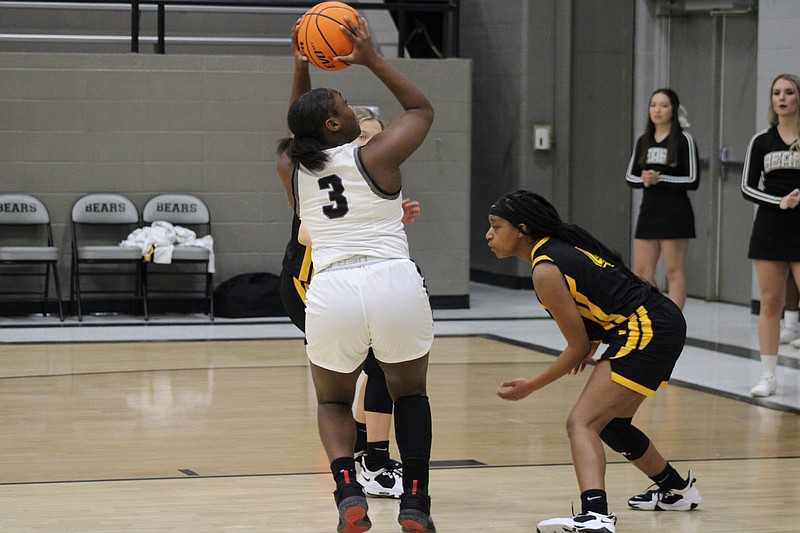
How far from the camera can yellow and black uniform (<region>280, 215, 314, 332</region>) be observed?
407 cm

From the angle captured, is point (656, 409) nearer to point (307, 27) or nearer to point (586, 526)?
point (586, 526)

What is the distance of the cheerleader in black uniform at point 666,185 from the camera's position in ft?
24.8

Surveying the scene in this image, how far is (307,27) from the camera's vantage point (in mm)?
3645

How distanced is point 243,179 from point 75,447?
189 inches

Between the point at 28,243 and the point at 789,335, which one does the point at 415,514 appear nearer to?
the point at 789,335

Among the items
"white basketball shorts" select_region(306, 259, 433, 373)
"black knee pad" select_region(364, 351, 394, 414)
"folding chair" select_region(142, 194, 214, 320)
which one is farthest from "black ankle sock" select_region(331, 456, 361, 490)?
"folding chair" select_region(142, 194, 214, 320)

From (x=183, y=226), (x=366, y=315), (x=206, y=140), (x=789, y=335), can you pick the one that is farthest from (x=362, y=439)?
(x=206, y=140)

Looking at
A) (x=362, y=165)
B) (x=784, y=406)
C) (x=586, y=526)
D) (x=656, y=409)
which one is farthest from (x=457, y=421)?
(x=362, y=165)

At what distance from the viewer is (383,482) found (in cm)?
414

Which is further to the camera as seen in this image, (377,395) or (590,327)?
(377,395)

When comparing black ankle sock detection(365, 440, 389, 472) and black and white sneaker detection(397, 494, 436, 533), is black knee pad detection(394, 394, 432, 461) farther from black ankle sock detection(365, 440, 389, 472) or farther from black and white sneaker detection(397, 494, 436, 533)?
black ankle sock detection(365, 440, 389, 472)

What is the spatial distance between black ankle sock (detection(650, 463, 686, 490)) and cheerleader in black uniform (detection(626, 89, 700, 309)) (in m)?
3.77

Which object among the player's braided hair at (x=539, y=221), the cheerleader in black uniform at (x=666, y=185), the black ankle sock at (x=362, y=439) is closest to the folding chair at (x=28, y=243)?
the cheerleader in black uniform at (x=666, y=185)

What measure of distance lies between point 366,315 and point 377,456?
1.00m
